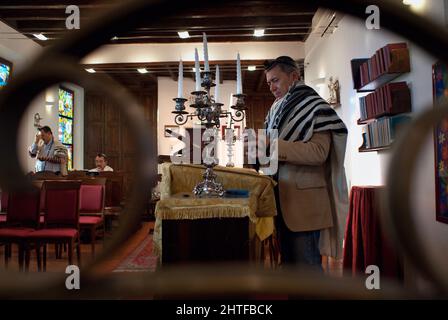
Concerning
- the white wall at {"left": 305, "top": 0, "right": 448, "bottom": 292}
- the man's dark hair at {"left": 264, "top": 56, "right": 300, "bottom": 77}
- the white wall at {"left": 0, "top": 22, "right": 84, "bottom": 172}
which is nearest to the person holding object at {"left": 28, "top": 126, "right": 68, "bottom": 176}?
the white wall at {"left": 0, "top": 22, "right": 84, "bottom": 172}

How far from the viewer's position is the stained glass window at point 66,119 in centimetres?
1184

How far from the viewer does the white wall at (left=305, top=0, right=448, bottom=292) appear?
2852 millimetres

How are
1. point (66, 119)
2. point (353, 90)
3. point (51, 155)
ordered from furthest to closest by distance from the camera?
point (66, 119) < point (51, 155) < point (353, 90)

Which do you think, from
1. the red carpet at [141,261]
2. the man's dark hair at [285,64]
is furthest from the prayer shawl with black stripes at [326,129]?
the red carpet at [141,261]

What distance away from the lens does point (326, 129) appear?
1.95m

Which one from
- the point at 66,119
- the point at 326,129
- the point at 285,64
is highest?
the point at 66,119

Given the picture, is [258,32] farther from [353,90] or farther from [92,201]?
[92,201]

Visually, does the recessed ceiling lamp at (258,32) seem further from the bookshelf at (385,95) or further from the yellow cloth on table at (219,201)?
the yellow cloth on table at (219,201)

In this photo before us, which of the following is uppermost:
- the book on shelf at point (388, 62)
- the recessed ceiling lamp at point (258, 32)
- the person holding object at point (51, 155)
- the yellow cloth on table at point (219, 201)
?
the recessed ceiling lamp at point (258, 32)

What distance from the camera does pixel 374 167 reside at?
4359 millimetres

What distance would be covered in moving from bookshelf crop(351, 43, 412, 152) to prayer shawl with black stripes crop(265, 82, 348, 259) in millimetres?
1301

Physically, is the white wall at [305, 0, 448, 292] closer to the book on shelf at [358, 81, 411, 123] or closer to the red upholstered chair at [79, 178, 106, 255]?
the book on shelf at [358, 81, 411, 123]

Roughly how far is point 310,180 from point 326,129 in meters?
0.28

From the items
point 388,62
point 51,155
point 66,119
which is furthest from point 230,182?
point 66,119
